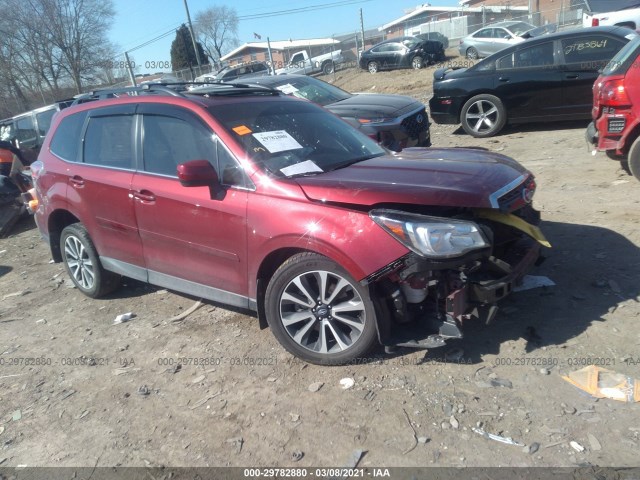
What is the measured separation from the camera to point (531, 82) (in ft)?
29.2

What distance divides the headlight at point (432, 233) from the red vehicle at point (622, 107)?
3877 mm

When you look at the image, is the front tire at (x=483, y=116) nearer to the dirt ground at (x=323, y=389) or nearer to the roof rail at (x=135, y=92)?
the dirt ground at (x=323, y=389)

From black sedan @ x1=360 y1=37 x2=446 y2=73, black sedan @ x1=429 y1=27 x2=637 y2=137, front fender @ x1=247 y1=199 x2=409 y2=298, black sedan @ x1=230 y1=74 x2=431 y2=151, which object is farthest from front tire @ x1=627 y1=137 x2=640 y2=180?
black sedan @ x1=360 y1=37 x2=446 y2=73

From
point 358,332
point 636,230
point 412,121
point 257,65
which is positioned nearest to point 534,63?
point 412,121

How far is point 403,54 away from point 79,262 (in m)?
23.3

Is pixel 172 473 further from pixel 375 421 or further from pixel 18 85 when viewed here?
pixel 18 85

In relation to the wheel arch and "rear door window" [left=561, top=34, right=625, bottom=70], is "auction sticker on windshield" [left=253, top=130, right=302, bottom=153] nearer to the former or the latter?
the wheel arch

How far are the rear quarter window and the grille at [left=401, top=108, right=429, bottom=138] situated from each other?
424 centimetres

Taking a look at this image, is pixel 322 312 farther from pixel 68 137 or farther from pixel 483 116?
pixel 483 116

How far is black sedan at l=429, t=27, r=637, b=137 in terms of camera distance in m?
8.56

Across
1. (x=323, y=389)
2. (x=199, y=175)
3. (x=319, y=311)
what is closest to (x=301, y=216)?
(x=319, y=311)

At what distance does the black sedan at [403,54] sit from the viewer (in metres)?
25.2

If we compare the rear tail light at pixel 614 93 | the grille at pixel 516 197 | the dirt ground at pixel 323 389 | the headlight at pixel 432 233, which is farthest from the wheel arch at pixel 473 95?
the headlight at pixel 432 233

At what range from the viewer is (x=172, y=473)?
9.12 feet
